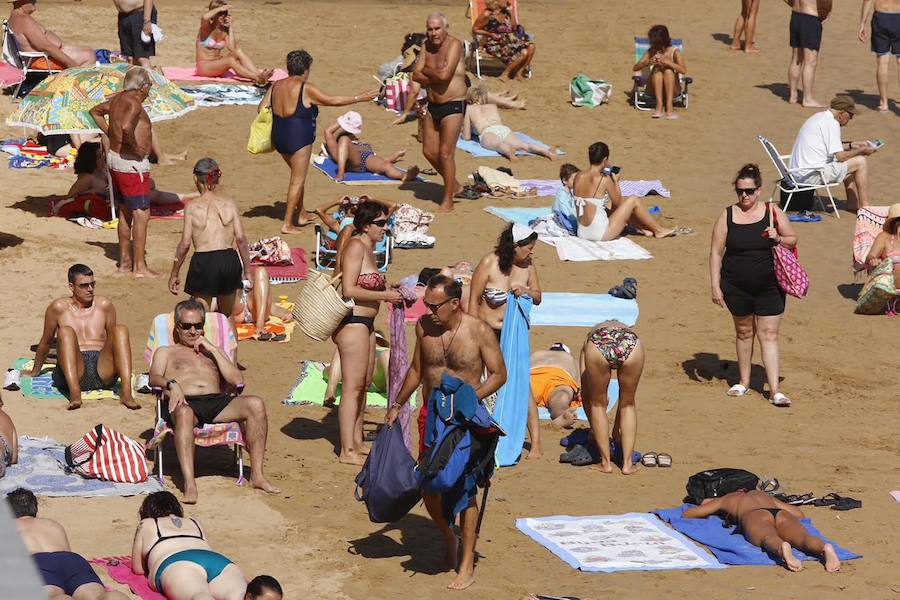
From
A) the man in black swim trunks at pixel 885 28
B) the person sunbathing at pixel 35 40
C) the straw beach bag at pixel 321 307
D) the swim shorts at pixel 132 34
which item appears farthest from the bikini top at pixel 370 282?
the man in black swim trunks at pixel 885 28

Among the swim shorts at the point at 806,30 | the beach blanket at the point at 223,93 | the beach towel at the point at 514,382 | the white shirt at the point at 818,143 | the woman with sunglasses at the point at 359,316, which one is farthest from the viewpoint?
the swim shorts at the point at 806,30

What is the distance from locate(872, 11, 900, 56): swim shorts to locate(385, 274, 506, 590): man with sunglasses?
40.3ft

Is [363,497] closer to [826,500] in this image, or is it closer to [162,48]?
[826,500]

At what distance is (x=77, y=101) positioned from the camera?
1211cm

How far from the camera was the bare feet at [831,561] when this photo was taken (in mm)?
6910

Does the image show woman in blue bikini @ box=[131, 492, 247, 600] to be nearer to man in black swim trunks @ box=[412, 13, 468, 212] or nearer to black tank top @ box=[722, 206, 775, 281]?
black tank top @ box=[722, 206, 775, 281]

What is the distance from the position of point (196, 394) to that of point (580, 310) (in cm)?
461

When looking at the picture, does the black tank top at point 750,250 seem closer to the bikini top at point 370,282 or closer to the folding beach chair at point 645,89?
the bikini top at point 370,282

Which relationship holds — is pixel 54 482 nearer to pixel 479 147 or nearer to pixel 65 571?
pixel 65 571

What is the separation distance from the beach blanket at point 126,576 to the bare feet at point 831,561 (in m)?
3.23

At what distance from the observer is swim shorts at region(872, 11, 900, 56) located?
686 inches

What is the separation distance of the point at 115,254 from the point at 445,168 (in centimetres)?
330

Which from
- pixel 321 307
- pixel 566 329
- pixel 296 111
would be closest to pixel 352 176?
pixel 296 111

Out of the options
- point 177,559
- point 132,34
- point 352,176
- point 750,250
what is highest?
point 132,34
